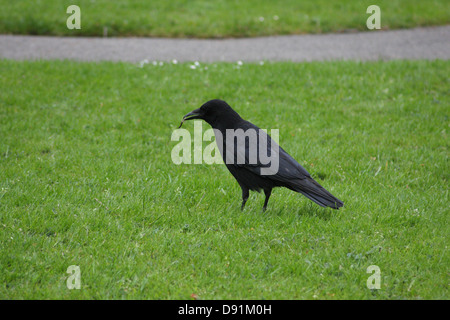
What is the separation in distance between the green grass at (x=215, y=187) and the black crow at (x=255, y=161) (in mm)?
327

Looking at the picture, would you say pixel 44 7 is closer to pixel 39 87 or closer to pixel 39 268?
pixel 39 87

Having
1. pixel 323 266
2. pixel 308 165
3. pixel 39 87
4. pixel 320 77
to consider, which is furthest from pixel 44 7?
pixel 323 266

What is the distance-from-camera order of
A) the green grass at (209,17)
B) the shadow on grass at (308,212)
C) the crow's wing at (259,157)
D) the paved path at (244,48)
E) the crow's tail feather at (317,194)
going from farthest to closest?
the green grass at (209,17)
the paved path at (244,48)
the shadow on grass at (308,212)
the crow's wing at (259,157)
the crow's tail feather at (317,194)

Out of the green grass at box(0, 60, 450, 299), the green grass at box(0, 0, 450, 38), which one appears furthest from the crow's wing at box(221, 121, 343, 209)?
the green grass at box(0, 0, 450, 38)

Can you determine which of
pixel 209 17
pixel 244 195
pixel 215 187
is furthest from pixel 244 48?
pixel 244 195

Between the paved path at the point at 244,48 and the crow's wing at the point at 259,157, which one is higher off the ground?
the paved path at the point at 244,48

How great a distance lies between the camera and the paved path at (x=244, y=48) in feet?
32.5

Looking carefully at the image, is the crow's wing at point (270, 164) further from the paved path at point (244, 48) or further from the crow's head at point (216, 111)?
the paved path at point (244, 48)

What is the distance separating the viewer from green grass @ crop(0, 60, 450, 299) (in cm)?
383

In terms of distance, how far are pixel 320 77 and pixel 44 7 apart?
717 centimetres

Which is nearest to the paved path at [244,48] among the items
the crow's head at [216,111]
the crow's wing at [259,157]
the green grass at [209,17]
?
the green grass at [209,17]

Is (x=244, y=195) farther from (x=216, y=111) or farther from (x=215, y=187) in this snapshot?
(x=216, y=111)

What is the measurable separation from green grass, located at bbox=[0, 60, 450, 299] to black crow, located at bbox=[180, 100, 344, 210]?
1.07ft

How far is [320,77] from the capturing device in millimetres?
8695
